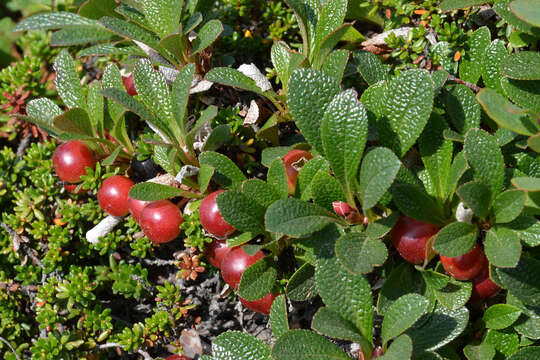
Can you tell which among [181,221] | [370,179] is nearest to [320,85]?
[370,179]

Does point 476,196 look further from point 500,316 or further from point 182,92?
point 182,92

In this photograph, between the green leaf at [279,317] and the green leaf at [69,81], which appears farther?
the green leaf at [69,81]

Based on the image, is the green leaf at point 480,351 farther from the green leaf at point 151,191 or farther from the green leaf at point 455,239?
the green leaf at point 151,191

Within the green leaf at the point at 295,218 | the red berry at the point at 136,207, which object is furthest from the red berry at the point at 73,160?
the green leaf at the point at 295,218

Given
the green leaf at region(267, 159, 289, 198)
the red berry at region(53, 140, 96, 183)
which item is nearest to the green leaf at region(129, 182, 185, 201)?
the green leaf at region(267, 159, 289, 198)

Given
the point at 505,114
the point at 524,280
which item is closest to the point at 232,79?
the point at 505,114

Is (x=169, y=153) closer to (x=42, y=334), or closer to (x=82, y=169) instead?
(x=82, y=169)

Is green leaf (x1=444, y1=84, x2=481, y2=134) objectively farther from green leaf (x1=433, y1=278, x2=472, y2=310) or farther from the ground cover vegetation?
green leaf (x1=433, y1=278, x2=472, y2=310)
